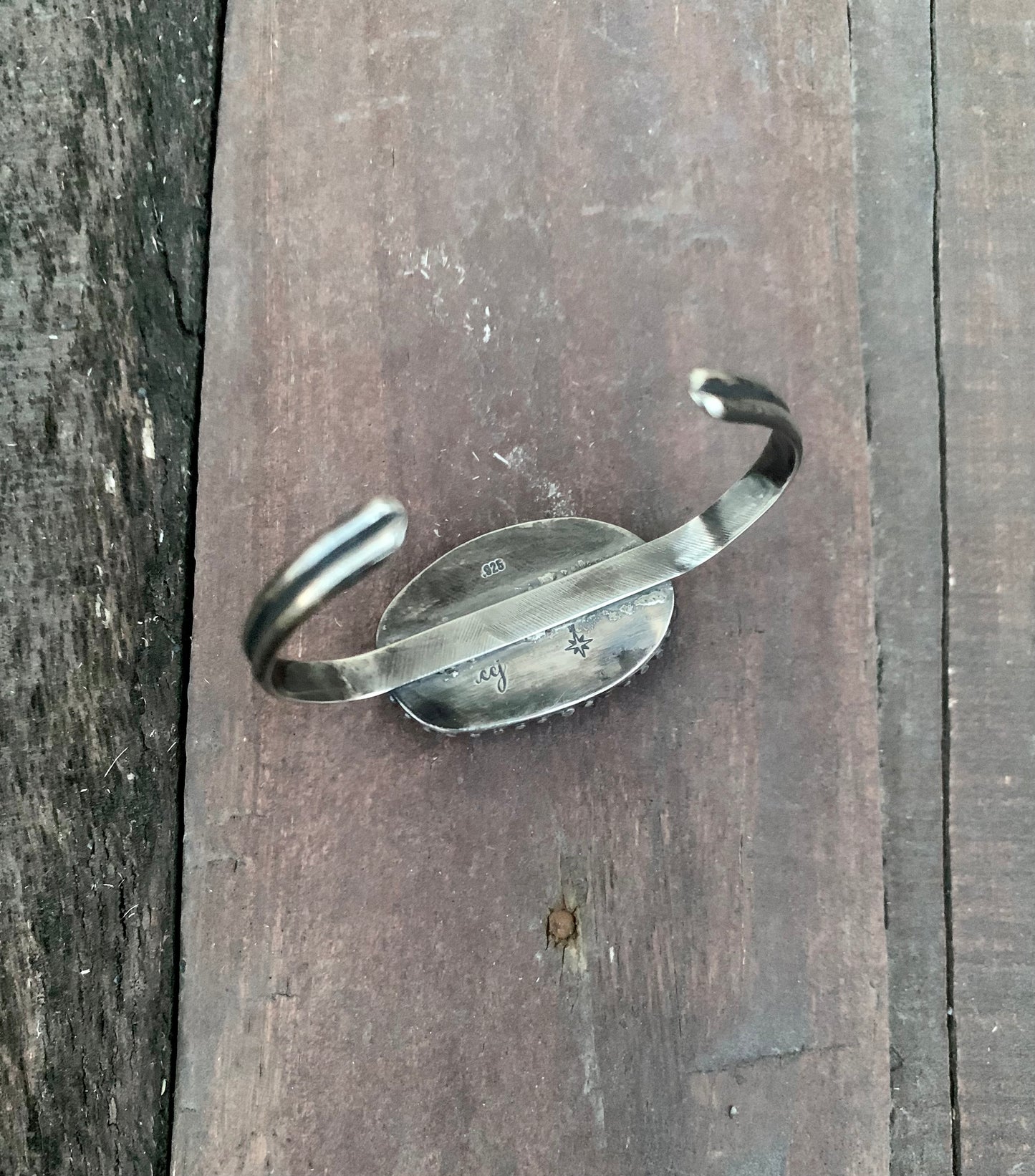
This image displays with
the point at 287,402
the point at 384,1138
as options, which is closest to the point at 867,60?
the point at 287,402

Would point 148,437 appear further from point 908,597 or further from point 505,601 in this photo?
point 908,597

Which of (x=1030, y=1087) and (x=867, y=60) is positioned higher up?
(x=867, y=60)

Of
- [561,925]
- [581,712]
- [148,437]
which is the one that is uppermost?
[148,437]

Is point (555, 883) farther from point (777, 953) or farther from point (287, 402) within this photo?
point (287, 402)

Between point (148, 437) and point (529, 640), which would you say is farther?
point (148, 437)

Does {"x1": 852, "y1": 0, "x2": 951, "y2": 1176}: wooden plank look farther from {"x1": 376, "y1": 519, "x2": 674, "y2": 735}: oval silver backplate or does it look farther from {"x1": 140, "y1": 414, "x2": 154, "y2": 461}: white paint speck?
{"x1": 140, "y1": 414, "x2": 154, "y2": 461}: white paint speck

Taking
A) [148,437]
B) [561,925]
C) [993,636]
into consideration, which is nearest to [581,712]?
[561,925]

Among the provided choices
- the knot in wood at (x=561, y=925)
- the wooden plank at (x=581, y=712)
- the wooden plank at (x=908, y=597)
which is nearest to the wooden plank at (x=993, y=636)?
the wooden plank at (x=908, y=597)

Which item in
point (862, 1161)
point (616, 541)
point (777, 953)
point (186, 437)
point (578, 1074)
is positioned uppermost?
point (186, 437)
